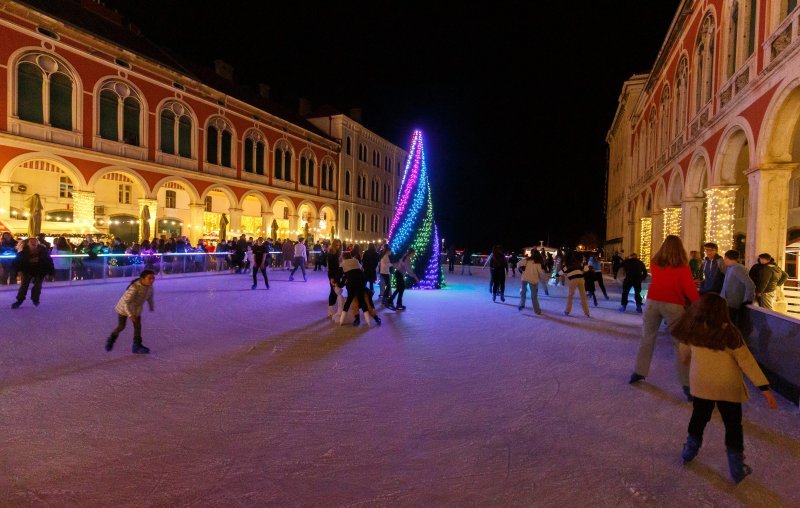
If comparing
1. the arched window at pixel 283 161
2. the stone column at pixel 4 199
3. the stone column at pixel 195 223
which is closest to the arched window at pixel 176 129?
the stone column at pixel 195 223

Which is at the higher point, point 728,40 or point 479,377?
point 728,40

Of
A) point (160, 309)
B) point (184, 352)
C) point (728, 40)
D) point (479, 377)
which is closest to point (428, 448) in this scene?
point (479, 377)

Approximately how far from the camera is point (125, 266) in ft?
50.8

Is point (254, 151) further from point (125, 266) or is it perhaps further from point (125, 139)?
point (125, 266)

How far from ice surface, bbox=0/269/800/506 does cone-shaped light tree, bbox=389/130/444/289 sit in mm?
7537

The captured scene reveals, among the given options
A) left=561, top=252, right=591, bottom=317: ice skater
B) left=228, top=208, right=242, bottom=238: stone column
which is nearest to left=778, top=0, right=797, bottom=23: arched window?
left=561, top=252, right=591, bottom=317: ice skater

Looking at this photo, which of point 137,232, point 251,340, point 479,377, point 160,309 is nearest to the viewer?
point 479,377

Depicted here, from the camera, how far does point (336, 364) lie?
5930 millimetres

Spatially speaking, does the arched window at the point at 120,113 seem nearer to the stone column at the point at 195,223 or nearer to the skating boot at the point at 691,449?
the stone column at the point at 195,223

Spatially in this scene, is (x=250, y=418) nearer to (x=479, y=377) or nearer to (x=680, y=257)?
(x=479, y=377)

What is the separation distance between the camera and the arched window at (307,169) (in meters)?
36.8

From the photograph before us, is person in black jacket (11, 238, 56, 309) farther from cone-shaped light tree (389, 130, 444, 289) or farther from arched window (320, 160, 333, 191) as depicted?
arched window (320, 160, 333, 191)

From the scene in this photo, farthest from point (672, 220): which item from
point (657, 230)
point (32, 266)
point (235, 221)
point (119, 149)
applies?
point (119, 149)

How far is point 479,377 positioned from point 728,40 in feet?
45.0
